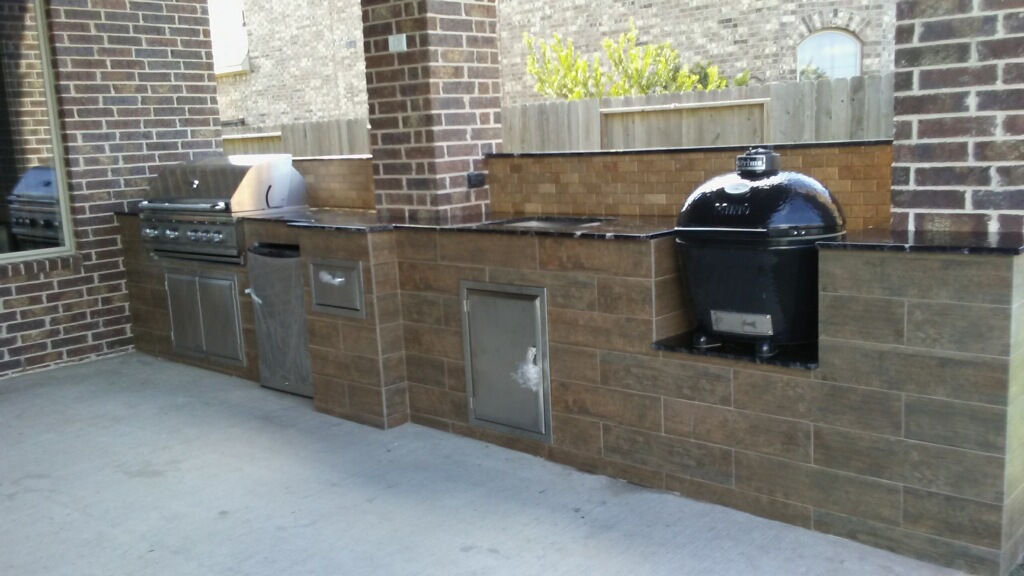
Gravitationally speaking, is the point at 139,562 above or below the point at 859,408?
below

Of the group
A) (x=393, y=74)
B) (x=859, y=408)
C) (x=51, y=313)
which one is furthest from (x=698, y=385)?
(x=51, y=313)

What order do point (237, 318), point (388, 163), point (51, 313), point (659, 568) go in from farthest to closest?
point (51, 313)
point (237, 318)
point (388, 163)
point (659, 568)

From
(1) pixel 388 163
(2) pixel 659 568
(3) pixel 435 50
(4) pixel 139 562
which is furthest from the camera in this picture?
(1) pixel 388 163

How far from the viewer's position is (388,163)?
186 inches

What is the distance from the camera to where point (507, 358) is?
387cm

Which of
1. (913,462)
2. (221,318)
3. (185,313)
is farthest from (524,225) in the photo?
(185,313)

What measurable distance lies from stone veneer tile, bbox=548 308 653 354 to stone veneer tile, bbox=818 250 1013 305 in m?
0.72

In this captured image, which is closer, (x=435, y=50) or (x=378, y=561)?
(x=378, y=561)

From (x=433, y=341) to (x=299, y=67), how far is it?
1316 cm

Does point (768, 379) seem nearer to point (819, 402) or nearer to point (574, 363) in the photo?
point (819, 402)

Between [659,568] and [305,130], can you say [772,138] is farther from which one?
[305,130]

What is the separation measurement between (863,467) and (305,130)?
6233 millimetres

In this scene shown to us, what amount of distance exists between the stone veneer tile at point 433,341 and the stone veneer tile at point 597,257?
2.20 feet

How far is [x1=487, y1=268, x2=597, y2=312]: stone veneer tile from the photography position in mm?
3527
